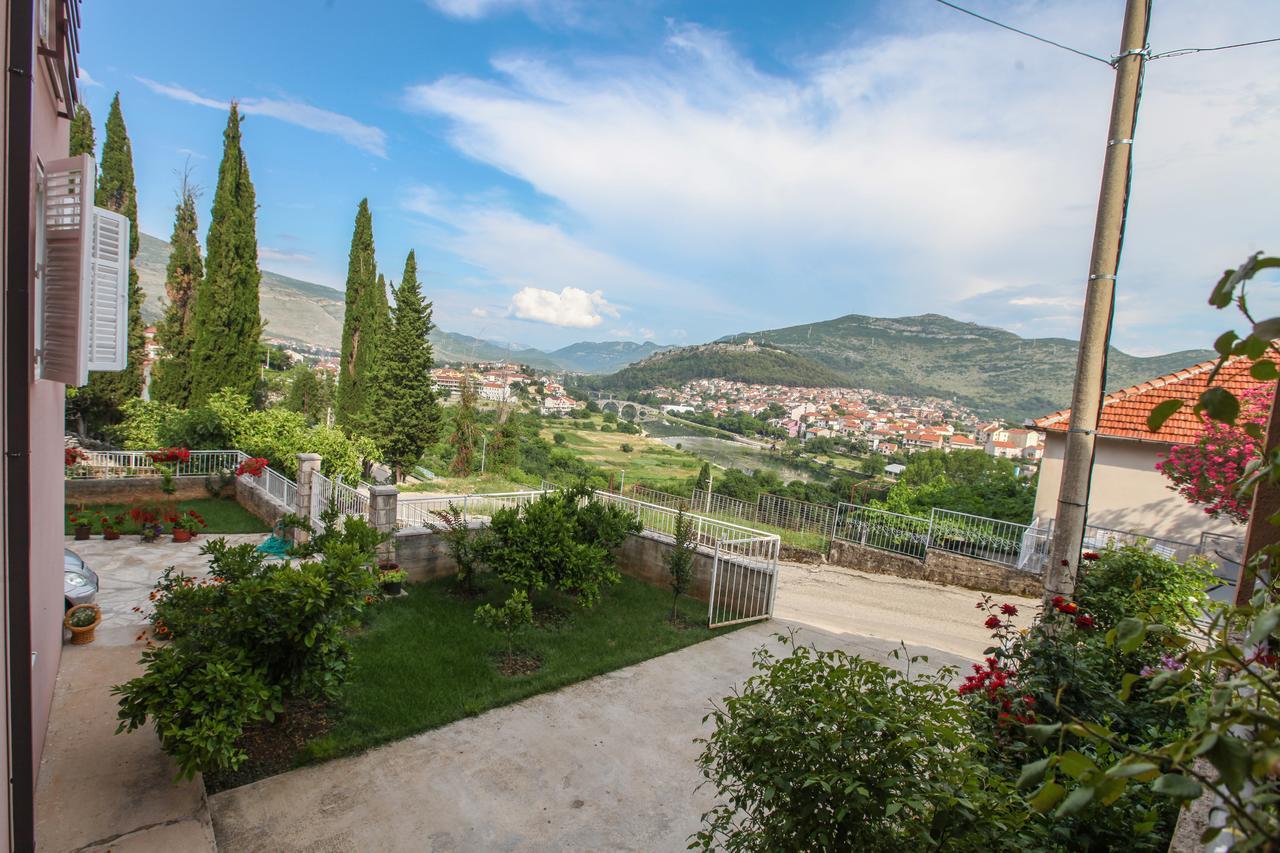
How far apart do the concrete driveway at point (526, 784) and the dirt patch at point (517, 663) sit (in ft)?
1.68

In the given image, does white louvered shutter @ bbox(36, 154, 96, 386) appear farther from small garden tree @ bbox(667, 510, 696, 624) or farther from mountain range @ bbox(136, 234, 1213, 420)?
mountain range @ bbox(136, 234, 1213, 420)

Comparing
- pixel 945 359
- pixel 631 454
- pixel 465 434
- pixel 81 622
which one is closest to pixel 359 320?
pixel 465 434

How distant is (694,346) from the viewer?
239 ft

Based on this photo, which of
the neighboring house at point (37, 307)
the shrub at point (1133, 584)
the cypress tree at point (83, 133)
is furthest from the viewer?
the cypress tree at point (83, 133)

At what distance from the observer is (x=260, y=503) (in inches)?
479

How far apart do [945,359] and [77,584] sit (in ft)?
229

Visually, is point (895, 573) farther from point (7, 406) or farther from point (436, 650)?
point (7, 406)

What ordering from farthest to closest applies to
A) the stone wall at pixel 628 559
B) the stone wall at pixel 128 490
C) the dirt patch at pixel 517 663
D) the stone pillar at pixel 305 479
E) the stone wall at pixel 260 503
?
the stone wall at pixel 128 490
the stone wall at pixel 260 503
the stone pillar at pixel 305 479
the stone wall at pixel 628 559
the dirt patch at pixel 517 663

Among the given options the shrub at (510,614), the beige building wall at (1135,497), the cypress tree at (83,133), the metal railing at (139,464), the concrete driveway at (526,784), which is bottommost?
the concrete driveway at (526,784)

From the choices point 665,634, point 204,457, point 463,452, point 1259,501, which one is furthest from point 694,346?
point 1259,501

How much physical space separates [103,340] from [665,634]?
19.4 feet

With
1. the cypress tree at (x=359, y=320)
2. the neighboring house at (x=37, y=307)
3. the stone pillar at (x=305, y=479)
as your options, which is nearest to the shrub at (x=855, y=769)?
the neighboring house at (x=37, y=307)

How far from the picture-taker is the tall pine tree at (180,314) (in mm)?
20969

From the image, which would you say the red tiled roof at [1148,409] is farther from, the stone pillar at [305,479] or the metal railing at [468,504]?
the stone pillar at [305,479]
